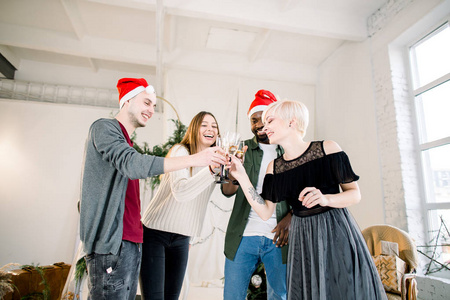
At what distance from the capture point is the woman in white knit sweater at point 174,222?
5.19 ft

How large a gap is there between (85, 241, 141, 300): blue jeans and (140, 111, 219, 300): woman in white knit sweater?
0.34 meters

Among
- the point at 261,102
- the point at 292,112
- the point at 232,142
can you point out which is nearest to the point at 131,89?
the point at 232,142

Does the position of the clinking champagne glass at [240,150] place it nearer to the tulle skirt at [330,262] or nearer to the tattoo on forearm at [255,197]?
the tattoo on forearm at [255,197]

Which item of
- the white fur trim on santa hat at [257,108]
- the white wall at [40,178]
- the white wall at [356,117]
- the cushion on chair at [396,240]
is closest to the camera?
Result: the white fur trim on santa hat at [257,108]

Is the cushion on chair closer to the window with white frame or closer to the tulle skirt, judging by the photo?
the window with white frame

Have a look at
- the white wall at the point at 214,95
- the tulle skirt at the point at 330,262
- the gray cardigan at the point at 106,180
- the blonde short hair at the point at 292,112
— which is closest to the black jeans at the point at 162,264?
the gray cardigan at the point at 106,180

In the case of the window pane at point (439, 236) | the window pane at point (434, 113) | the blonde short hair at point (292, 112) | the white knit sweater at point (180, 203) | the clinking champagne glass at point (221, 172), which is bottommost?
the window pane at point (439, 236)

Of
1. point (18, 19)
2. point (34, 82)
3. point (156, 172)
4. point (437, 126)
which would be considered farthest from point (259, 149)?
point (34, 82)

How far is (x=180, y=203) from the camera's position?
5.89 ft

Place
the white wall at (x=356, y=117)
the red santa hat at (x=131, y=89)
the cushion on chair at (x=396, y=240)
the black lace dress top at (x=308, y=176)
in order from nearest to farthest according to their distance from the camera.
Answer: the black lace dress top at (x=308, y=176) < the red santa hat at (x=131, y=89) < the cushion on chair at (x=396, y=240) < the white wall at (x=356, y=117)

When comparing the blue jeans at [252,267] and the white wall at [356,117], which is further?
the white wall at [356,117]

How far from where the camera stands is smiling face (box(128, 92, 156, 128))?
1.58 m

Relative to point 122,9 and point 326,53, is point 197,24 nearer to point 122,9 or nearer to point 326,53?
point 122,9

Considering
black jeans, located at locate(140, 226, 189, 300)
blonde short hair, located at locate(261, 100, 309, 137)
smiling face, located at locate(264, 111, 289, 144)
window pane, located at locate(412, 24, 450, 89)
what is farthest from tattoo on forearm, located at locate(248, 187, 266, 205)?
window pane, located at locate(412, 24, 450, 89)
